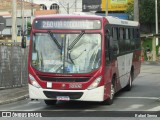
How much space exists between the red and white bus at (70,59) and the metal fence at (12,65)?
6.23 meters

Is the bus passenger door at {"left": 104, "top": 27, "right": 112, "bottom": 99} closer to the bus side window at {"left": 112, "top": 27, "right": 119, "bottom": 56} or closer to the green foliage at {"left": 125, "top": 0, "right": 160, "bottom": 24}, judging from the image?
the bus side window at {"left": 112, "top": 27, "right": 119, "bottom": 56}

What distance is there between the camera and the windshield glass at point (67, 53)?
12945 mm

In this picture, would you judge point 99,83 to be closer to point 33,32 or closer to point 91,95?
point 91,95

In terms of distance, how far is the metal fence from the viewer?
63.8ft

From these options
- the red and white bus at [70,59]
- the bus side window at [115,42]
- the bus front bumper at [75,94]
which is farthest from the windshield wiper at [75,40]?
the bus side window at [115,42]

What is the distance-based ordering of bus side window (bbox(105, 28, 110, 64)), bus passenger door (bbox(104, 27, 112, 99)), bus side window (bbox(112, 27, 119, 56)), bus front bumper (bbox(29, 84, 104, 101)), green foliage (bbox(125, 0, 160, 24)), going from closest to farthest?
bus front bumper (bbox(29, 84, 104, 101)) → bus passenger door (bbox(104, 27, 112, 99)) → bus side window (bbox(105, 28, 110, 64)) → bus side window (bbox(112, 27, 119, 56)) → green foliage (bbox(125, 0, 160, 24))

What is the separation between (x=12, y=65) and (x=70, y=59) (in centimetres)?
774

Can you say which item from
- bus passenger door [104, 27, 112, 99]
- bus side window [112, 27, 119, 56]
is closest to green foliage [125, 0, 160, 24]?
bus side window [112, 27, 119, 56]

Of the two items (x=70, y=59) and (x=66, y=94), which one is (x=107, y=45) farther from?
(x=66, y=94)

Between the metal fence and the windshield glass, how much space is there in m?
6.26

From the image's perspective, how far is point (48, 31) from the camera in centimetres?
1332

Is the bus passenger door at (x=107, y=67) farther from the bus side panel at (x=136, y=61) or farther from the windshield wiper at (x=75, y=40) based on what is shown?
the bus side panel at (x=136, y=61)

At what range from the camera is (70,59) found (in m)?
13.0

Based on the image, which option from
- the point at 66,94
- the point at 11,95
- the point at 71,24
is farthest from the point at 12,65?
the point at 66,94
